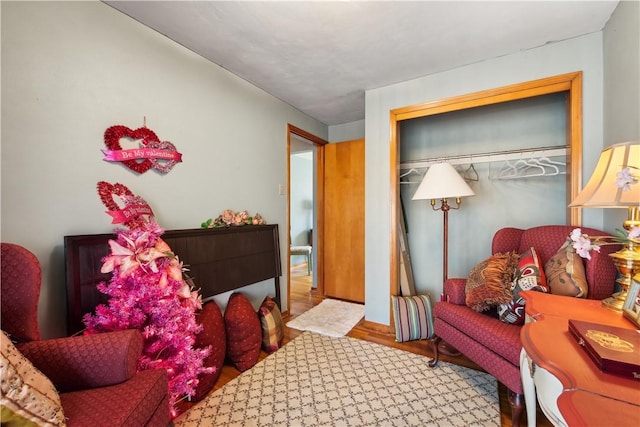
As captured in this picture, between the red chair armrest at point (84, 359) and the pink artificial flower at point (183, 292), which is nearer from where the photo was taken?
the red chair armrest at point (84, 359)

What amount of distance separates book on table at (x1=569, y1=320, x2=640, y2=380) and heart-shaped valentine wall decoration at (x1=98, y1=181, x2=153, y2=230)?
6.71ft

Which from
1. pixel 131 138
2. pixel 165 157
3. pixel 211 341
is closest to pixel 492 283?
pixel 211 341

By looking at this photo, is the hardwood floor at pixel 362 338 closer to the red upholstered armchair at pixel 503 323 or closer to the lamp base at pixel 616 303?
the red upholstered armchair at pixel 503 323

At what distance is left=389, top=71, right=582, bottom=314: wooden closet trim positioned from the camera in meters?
1.82

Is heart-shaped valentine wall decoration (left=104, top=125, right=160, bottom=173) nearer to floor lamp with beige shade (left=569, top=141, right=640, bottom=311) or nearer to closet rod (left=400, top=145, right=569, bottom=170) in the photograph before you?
floor lamp with beige shade (left=569, top=141, right=640, bottom=311)

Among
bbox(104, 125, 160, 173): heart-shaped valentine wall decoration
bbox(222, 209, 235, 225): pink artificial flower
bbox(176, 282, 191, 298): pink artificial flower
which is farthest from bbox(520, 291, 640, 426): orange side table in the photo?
bbox(104, 125, 160, 173): heart-shaped valentine wall decoration

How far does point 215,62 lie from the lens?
7.03 feet

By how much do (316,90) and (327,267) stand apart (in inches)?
88.4

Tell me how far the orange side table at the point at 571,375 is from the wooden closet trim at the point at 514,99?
113cm

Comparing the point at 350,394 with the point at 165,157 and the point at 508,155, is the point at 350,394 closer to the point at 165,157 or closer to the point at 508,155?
the point at 165,157

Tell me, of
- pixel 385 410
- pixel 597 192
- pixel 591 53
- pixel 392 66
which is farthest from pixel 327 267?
pixel 591 53

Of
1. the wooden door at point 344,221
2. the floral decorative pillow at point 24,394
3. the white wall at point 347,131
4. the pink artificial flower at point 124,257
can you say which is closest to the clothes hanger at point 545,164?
the wooden door at point 344,221

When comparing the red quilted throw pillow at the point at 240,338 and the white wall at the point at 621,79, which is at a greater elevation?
the white wall at the point at 621,79

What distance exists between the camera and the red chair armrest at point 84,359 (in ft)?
3.34
